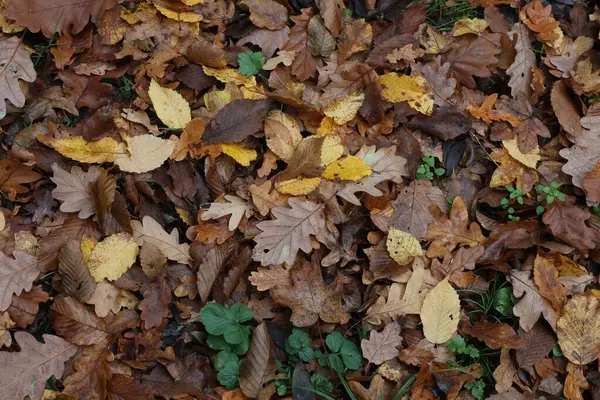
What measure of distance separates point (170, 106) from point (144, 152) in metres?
0.24

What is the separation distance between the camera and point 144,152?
2.39 meters

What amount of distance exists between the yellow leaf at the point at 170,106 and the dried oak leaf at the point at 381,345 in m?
1.23

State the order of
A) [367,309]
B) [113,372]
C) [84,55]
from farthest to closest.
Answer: [84,55] < [367,309] < [113,372]

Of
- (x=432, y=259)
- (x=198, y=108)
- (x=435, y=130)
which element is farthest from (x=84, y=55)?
(x=432, y=259)

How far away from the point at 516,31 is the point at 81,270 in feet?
7.76

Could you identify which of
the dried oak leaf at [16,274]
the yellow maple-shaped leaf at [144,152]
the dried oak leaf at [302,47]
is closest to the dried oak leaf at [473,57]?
the dried oak leaf at [302,47]

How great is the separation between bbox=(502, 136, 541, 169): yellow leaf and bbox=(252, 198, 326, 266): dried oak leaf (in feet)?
3.11

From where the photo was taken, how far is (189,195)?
242cm

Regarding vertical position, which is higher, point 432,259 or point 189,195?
point 189,195

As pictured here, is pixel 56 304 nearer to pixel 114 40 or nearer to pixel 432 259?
pixel 114 40

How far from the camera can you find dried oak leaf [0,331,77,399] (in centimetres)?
212

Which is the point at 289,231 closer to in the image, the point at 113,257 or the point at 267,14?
the point at 113,257

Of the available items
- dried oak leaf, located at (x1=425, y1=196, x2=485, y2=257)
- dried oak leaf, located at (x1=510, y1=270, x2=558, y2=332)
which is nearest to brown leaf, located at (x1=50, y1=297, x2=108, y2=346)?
dried oak leaf, located at (x1=425, y1=196, x2=485, y2=257)

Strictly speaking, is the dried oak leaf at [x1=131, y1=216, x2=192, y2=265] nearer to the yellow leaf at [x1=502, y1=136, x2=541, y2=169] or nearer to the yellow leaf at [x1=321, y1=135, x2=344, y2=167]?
the yellow leaf at [x1=321, y1=135, x2=344, y2=167]
